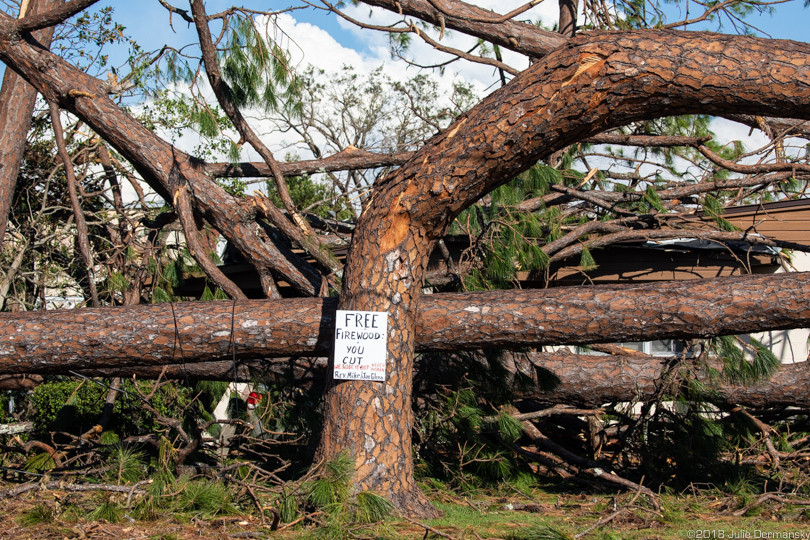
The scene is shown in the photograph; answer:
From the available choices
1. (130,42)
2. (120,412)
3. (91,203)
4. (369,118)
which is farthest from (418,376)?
(369,118)

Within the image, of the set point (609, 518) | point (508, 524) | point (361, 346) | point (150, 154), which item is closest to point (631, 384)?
point (609, 518)

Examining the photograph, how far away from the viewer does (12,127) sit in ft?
25.9

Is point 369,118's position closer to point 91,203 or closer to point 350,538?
point 91,203

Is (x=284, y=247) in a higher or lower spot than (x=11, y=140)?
lower

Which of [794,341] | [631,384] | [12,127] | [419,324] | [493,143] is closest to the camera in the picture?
[493,143]

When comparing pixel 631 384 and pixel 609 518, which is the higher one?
pixel 631 384

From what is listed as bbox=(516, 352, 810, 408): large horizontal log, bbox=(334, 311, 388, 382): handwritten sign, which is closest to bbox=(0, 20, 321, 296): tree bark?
bbox=(334, 311, 388, 382): handwritten sign

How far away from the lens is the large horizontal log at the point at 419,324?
396 centimetres

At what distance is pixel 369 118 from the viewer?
22.1 meters

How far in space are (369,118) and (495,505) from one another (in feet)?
61.9

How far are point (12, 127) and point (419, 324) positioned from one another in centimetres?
647

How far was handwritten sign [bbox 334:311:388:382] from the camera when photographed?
371 cm

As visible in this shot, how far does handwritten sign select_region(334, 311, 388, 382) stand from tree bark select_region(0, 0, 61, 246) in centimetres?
604

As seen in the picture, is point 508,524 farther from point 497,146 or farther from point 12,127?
point 12,127
